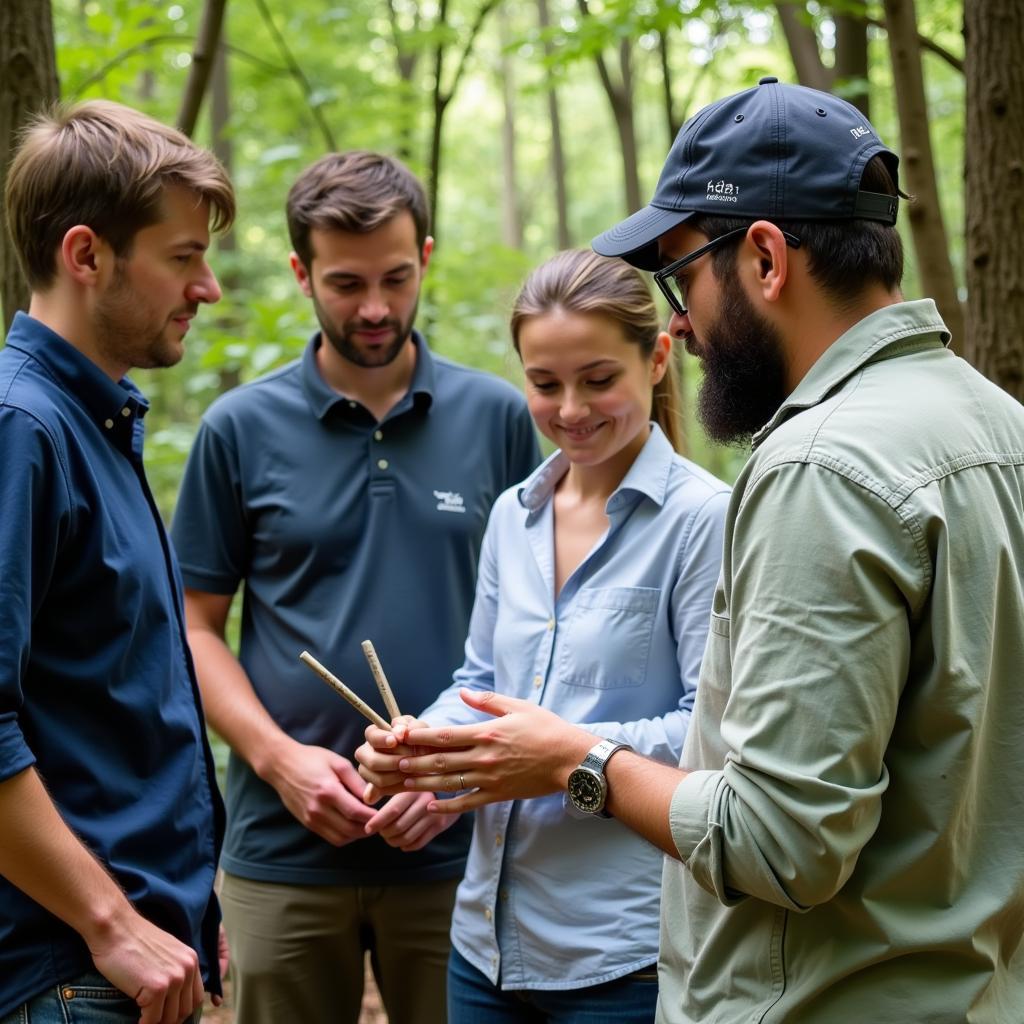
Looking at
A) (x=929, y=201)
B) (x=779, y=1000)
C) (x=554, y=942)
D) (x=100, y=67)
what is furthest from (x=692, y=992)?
(x=100, y=67)

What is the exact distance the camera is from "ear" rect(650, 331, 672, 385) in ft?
8.56

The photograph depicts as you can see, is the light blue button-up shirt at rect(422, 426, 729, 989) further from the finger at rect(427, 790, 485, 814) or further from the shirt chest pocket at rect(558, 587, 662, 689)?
the finger at rect(427, 790, 485, 814)

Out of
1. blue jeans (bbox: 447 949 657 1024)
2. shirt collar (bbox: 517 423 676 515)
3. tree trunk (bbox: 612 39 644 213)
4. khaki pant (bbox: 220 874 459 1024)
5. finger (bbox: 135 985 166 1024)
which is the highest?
tree trunk (bbox: 612 39 644 213)

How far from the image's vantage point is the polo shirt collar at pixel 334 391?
3.09 metres

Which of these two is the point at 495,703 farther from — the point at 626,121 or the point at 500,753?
the point at 626,121

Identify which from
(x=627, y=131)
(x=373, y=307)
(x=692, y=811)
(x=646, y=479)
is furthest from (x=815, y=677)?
(x=627, y=131)

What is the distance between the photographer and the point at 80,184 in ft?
7.07

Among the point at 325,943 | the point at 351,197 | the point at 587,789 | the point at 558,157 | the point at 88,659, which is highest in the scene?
the point at 558,157

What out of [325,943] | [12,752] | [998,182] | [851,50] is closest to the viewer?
[12,752]

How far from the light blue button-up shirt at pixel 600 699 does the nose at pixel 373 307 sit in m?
0.92

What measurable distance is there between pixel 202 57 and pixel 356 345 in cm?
198

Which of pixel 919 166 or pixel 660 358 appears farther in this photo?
pixel 919 166

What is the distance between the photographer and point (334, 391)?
123 inches

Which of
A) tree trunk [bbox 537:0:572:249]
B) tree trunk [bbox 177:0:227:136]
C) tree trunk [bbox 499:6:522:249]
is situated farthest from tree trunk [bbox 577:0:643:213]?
tree trunk [bbox 499:6:522:249]
